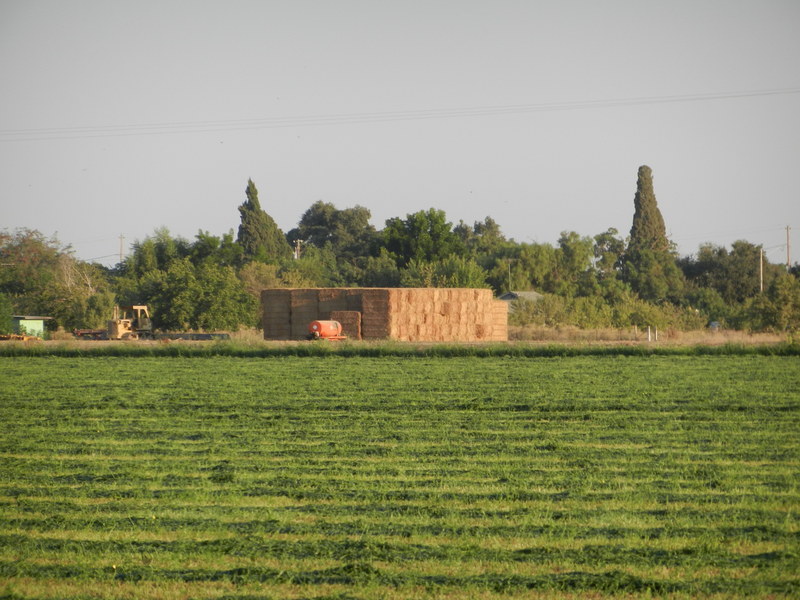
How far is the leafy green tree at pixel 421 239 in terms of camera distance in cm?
8325

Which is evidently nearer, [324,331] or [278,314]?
[324,331]

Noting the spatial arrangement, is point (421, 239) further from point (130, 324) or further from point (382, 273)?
point (130, 324)

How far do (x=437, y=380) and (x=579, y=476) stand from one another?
14.7m

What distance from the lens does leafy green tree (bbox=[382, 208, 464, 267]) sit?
8325cm

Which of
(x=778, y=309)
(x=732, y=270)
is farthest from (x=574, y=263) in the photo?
(x=778, y=309)

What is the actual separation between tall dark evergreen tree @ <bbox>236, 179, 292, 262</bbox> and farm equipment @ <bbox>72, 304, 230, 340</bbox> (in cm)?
3592

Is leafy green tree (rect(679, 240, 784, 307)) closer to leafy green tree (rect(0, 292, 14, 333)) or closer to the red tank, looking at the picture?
the red tank

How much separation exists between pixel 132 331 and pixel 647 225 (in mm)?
56819

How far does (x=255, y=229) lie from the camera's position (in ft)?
319

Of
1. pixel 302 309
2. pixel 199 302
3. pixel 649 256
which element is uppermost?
pixel 649 256

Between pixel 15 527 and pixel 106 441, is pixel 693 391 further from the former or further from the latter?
pixel 15 527

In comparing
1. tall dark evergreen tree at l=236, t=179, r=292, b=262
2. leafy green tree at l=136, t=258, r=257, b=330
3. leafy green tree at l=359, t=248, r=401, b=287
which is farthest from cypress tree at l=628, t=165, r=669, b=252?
leafy green tree at l=136, t=258, r=257, b=330

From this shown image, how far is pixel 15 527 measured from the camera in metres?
10.1

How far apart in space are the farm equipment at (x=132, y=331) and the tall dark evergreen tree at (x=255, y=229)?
118 feet
